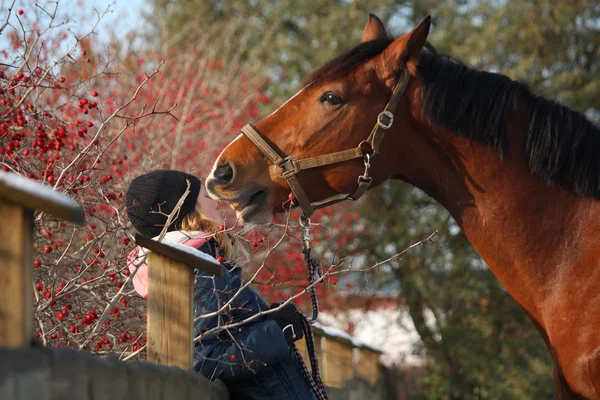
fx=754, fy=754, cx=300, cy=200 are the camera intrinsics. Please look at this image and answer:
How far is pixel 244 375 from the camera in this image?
273cm

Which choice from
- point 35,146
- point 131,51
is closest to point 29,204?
point 35,146

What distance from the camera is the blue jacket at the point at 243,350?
106 inches

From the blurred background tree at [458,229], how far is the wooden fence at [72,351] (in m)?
7.86

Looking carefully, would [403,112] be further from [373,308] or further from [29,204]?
[373,308]

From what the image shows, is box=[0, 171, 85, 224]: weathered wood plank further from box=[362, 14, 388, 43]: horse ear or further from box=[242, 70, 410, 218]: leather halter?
box=[362, 14, 388, 43]: horse ear

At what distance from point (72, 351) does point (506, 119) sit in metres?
2.15

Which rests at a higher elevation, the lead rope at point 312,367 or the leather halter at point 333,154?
the leather halter at point 333,154

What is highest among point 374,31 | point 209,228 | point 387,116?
point 374,31

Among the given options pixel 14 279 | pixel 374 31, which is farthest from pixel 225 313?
pixel 374 31

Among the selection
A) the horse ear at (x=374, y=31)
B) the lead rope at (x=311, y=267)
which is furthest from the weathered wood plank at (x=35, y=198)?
the horse ear at (x=374, y=31)

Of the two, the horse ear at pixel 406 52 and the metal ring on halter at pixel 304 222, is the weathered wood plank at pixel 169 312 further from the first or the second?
the horse ear at pixel 406 52

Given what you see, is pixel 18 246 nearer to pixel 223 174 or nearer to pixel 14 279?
pixel 14 279

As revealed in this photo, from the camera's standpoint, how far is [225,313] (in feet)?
8.93

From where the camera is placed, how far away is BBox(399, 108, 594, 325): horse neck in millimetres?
3025
